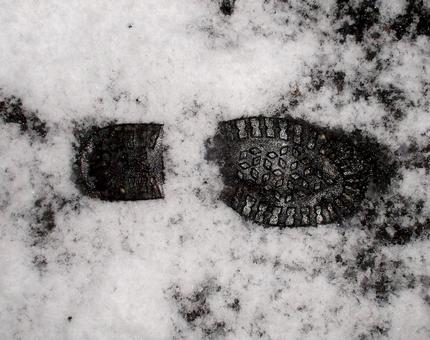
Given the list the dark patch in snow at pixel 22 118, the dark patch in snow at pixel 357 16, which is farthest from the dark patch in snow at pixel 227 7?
the dark patch in snow at pixel 22 118

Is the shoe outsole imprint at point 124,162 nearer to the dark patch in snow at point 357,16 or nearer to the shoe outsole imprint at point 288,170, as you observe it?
the shoe outsole imprint at point 288,170

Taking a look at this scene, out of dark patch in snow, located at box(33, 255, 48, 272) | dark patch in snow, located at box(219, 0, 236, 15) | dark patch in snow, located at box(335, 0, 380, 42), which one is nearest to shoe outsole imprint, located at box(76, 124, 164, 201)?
dark patch in snow, located at box(33, 255, 48, 272)

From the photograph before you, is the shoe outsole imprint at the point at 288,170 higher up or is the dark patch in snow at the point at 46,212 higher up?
the shoe outsole imprint at the point at 288,170

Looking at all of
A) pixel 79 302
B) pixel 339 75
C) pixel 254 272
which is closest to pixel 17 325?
pixel 79 302

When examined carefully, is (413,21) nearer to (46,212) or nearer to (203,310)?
(203,310)

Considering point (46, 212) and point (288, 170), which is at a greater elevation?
point (288, 170)

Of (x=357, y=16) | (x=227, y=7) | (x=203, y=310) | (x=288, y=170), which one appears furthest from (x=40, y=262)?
(x=357, y=16)

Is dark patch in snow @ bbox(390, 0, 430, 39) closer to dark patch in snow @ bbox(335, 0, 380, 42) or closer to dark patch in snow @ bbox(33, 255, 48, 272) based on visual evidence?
dark patch in snow @ bbox(335, 0, 380, 42)

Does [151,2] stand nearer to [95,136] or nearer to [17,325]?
[95,136]
